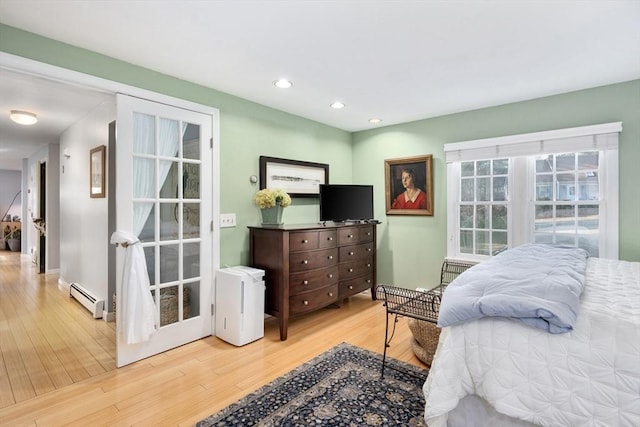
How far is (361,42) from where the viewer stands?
7.42ft

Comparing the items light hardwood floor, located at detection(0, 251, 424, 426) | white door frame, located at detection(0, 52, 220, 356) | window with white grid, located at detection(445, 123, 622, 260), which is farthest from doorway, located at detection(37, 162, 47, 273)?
window with white grid, located at detection(445, 123, 622, 260)

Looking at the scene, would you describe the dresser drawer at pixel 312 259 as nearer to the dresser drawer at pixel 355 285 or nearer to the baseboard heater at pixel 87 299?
the dresser drawer at pixel 355 285

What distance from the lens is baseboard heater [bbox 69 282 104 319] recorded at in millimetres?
3596

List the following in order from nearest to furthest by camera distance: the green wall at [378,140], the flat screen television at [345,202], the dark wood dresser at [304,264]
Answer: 1. the green wall at [378,140]
2. the dark wood dresser at [304,264]
3. the flat screen television at [345,202]

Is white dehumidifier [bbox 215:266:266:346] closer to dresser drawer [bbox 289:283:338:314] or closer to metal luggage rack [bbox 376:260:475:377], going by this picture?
dresser drawer [bbox 289:283:338:314]

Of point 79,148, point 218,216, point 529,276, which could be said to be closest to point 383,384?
point 529,276

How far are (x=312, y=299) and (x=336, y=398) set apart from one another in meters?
1.29

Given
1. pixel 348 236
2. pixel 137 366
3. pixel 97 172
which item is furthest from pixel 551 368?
pixel 97 172

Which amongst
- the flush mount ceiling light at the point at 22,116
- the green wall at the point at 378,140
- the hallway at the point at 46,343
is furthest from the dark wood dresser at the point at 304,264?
the flush mount ceiling light at the point at 22,116

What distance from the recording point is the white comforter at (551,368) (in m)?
1.29

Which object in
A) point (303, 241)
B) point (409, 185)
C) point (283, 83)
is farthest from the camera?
point (409, 185)

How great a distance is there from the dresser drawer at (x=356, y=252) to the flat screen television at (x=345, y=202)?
1.16 feet

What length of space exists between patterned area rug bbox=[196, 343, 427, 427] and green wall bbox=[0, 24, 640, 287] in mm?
1441

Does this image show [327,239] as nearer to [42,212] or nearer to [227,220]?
[227,220]
